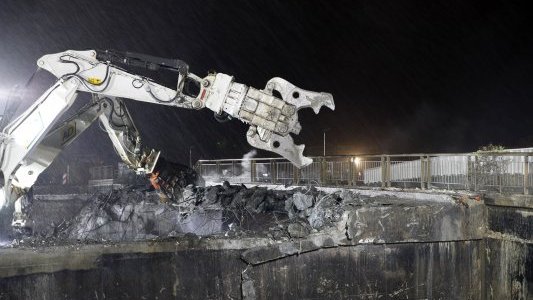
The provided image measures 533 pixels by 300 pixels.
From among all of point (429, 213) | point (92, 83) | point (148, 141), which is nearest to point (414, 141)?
point (148, 141)

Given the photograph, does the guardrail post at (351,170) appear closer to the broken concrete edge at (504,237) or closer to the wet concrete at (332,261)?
the wet concrete at (332,261)

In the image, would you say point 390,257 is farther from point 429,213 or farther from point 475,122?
point 475,122

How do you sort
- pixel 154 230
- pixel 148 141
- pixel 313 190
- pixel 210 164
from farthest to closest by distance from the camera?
pixel 148 141, pixel 210 164, pixel 154 230, pixel 313 190

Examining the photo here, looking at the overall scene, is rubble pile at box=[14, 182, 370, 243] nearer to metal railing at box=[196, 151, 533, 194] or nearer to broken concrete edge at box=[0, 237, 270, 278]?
metal railing at box=[196, 151, 533, 194]

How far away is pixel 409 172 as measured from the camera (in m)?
12.8

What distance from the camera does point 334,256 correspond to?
29.1 feet

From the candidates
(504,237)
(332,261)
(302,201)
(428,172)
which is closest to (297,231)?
(332,261)

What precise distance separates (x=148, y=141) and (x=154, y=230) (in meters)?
30.8

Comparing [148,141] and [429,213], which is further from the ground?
[148,141]

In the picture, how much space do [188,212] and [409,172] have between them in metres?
6.52

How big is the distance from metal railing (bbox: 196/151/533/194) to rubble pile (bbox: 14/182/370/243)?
1532mm

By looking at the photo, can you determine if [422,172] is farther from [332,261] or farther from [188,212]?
[188,212]

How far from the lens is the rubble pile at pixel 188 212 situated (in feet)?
39.2

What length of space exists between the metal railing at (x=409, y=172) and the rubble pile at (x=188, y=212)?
153 cm
